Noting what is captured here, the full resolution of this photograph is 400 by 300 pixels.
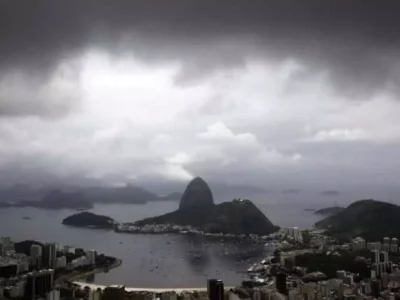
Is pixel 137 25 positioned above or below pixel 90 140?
above

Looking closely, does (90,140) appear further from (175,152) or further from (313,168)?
(313,168)

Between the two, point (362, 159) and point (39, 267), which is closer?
point (39, 267)

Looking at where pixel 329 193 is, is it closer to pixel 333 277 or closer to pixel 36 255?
pixel 333 277

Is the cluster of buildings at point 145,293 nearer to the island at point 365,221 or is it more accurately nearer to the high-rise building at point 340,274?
the high-rise building at point 340,274

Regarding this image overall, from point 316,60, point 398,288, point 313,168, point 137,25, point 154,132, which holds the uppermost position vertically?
point 137,25

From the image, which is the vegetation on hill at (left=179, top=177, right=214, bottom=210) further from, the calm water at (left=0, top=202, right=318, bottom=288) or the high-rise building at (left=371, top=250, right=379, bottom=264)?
the high-rise building at (left=371, top=250, right=379, bottom=264)

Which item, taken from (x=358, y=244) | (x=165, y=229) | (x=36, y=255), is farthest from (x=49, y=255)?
(x=358, y=244)

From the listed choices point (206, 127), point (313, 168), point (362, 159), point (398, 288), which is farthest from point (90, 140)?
point (398, 288)
